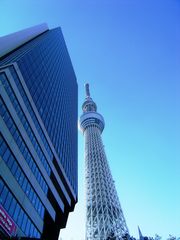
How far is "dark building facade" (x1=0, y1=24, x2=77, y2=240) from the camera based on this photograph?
25094 millimetres

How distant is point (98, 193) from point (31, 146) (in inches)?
2055

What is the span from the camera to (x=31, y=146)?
102ft

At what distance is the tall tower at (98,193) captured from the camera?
67.6 metres

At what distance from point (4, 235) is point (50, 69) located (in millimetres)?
35452

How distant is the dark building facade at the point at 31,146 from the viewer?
25094 mm

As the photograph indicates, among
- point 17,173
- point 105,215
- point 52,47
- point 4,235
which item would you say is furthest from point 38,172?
point 105,215

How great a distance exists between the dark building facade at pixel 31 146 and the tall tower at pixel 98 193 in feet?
84.7

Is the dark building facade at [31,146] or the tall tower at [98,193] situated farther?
the tall tower at [98,193]

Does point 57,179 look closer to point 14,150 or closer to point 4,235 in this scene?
point 14,150

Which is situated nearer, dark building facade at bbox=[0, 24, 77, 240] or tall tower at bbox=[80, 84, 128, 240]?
dark building facade at bbox=[0, 24, 77, 240]

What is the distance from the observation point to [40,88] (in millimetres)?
40438

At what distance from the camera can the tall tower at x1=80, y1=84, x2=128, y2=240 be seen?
67562mm

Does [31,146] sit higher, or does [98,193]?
[98,193]

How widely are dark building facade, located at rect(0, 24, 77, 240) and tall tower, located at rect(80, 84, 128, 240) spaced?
25.8 m
